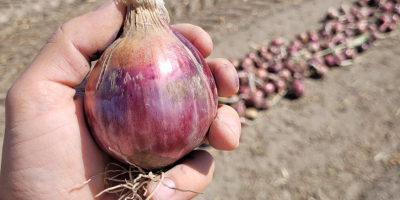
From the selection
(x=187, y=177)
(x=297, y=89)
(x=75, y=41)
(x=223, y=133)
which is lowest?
(x=297, y=89)

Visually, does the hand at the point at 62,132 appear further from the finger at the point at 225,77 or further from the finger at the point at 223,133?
the finger at the point at 225,77

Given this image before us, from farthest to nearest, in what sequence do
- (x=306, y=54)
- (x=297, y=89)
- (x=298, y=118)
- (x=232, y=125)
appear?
(x=306, y=54) < (x=297, y=89) < (x=298, y=118) < (x=232, y=125)

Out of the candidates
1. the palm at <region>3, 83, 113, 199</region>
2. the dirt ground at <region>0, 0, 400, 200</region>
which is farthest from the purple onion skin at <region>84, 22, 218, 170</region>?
the dirt ground at <region>0, 0, 400, 200</region>

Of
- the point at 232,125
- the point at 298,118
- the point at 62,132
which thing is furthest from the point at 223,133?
the point at 298,118

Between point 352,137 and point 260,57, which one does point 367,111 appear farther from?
point 260,57

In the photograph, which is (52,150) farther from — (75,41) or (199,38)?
(199,38)

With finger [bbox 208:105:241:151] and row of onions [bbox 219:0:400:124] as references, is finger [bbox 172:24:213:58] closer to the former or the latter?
finger [bbox 208:105:241:151]
